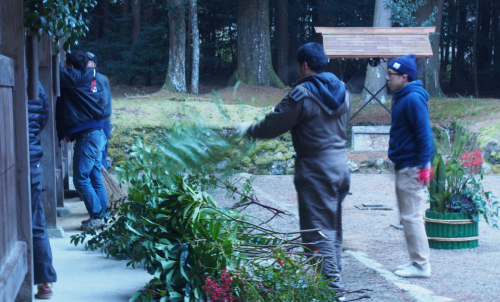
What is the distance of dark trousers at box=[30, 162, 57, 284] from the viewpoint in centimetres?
331

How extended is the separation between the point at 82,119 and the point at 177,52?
13.6 metres

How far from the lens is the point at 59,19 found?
4.44m

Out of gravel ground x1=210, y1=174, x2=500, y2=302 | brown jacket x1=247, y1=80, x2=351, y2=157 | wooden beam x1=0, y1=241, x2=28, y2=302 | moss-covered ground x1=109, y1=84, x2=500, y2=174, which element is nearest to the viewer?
wooden beam x1=0, y1=241, x2=28, y2=302

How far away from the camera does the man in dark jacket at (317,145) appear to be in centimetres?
344

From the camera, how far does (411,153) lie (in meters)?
4.26

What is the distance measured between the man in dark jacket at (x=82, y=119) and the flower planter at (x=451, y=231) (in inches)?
137

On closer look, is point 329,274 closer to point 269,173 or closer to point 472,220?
point 472,220

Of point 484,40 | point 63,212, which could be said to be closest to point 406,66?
point 63,212

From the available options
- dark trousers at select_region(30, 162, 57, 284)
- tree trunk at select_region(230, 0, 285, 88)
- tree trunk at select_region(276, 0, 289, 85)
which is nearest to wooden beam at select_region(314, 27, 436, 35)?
tree trunk at select_region(230, 0, 285, 88)

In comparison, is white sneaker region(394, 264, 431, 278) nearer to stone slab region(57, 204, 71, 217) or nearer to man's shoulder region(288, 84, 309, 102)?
man's shoulder region(288, 84, 309, 102)

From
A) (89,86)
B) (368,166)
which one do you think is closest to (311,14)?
(368,166)

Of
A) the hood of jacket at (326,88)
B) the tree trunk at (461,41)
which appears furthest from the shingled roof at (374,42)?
the tree trunk at (461,41)

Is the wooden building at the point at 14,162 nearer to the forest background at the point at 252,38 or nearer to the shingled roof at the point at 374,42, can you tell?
the shingled roof at the point at 374,42

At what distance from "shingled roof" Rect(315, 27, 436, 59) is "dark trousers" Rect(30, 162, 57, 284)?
9.85 metres
